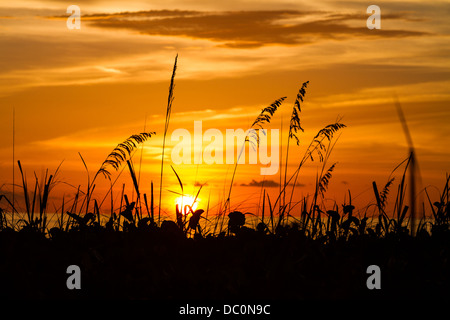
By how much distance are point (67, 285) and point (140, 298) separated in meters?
0.62

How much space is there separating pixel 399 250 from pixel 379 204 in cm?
101

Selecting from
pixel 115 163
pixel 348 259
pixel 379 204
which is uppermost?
pixel 115 163

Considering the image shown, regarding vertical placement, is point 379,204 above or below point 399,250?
above

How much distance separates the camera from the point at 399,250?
18.2 ft

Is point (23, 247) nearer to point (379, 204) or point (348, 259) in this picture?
point (348, 259)
